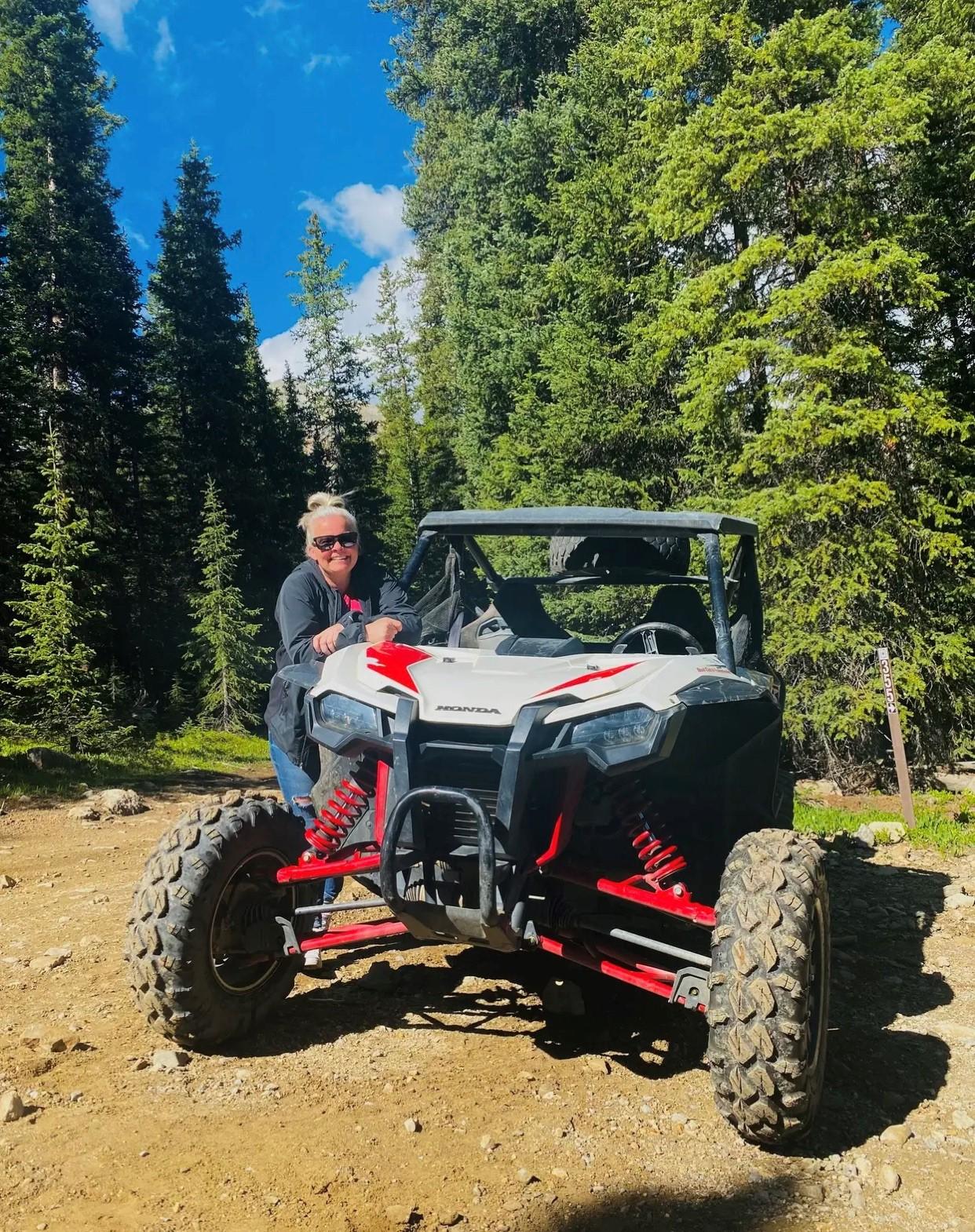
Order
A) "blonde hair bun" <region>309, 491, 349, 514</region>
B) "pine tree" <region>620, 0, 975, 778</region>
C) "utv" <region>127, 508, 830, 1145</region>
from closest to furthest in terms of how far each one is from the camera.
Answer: "utv" <region>127, 508, 830, 1145</region> → "blonde hair bun" <region>309, 491, 349, 514</region> → "pine tree" <region>620, 0, 975, 778</region>

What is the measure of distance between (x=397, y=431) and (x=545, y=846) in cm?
4849

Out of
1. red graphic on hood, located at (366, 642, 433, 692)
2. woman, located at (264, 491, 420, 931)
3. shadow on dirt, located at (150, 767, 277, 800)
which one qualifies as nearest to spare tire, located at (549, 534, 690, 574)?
woman, located at (264, 491, 420, 931)

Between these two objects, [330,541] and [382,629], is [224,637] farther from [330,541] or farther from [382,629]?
[382,629]

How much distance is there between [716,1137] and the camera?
3408mm

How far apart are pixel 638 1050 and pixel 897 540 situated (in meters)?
9.94

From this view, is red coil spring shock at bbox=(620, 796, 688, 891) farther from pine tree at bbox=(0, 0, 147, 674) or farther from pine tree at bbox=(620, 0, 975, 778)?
pine tree at bbox=(0, 0, 147, 674)

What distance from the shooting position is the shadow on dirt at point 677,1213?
9.25 feet

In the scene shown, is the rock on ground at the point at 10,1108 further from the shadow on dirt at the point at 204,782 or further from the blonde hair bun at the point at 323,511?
the shadow on dirt at the point at 204,782

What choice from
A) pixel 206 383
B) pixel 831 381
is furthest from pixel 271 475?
pixel 831 381

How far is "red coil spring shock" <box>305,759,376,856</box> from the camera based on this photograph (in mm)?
4281

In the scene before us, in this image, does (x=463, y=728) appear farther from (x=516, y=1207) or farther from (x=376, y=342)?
(x=376, y=342)

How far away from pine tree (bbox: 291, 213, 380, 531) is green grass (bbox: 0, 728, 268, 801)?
15.3m

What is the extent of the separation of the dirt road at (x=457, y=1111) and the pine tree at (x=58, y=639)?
1283cm

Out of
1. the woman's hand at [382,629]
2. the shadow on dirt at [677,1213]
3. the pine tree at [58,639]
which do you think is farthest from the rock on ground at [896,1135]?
the pine tree at [58,639]
